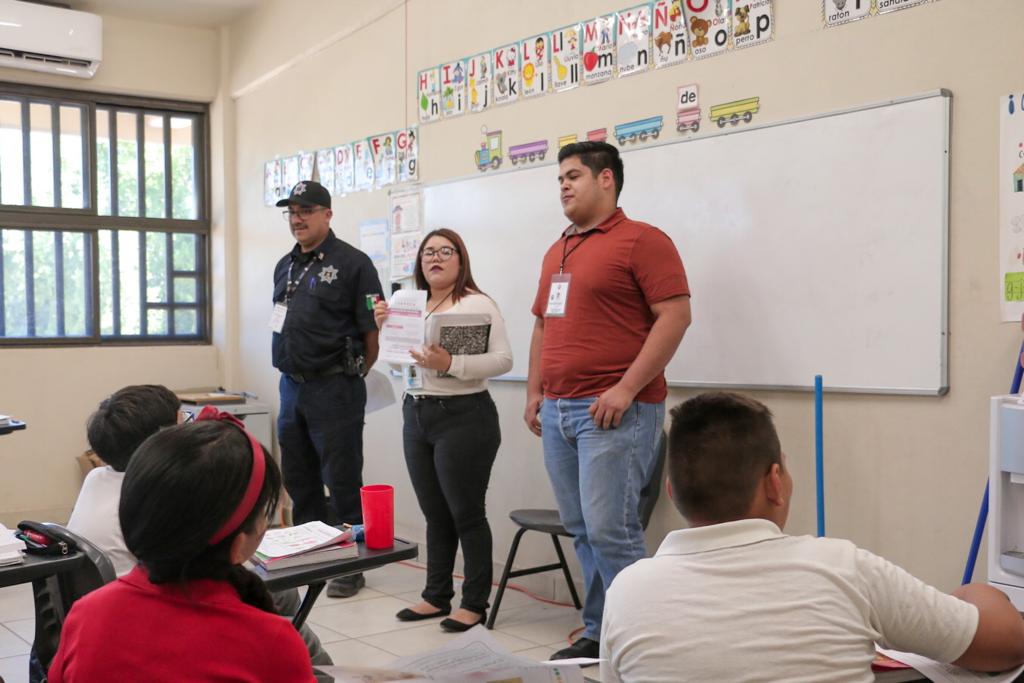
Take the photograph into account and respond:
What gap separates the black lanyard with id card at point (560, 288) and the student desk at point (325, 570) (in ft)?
3.65

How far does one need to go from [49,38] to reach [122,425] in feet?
14.8

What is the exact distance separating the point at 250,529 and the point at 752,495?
2.09ft

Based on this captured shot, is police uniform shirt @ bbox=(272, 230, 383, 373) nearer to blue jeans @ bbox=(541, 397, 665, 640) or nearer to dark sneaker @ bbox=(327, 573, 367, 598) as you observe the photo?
dark sneaker @ bbox=(327, 573, 367, 598)

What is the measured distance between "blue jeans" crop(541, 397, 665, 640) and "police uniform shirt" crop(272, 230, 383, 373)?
4.26ft

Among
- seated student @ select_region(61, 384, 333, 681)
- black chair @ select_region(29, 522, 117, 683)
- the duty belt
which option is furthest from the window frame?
black chair @ select_region(29, 522, 117, 683)

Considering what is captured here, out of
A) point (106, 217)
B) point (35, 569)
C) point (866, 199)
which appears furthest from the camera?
point (106, 217)

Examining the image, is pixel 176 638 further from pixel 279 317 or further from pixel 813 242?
pixel 279 317

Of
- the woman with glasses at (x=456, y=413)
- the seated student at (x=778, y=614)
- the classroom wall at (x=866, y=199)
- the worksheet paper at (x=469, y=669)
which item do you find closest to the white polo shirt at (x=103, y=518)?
the worksheet paper at (x=469, y=669)

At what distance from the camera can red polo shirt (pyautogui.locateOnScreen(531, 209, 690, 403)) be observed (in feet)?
9.37

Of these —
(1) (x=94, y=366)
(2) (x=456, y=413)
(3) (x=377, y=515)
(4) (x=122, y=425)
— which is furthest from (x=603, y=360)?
(1) (x=94, y=366)

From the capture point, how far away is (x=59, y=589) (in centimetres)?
193

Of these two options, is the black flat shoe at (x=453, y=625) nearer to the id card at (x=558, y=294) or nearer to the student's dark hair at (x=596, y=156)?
the id card at (x=558, y=294)

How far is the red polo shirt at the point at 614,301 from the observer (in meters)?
2.86

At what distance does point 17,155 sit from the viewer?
5.98 metres
